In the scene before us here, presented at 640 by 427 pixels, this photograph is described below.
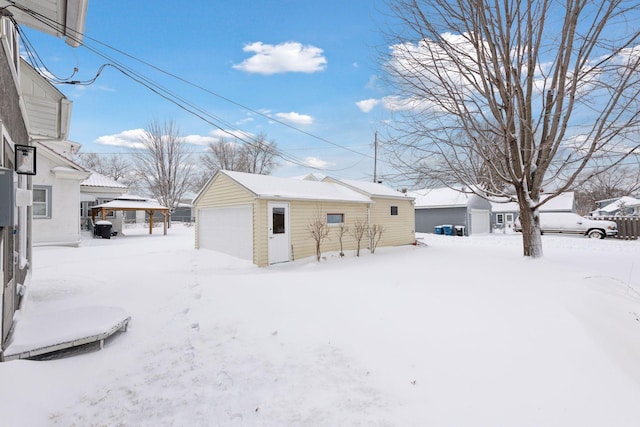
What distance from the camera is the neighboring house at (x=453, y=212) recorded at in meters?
21.3

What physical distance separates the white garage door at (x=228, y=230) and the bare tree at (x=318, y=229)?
2084 millimetres

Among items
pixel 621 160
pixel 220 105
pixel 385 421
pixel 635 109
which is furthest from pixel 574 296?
pixel 220 105

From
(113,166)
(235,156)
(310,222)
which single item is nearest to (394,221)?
(310,222)

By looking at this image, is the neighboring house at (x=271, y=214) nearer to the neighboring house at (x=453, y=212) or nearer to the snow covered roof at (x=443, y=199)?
the snow covered roof at (x=443, y=199)

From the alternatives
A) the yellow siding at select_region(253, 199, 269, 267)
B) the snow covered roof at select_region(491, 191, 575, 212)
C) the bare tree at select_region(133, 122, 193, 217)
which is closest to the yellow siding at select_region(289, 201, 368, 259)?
the yellow siding at select_region(253, 199, 269, 267)

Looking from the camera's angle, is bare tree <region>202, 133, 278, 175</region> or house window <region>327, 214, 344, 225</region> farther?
bare tree <region>202, 133, 278, 175</region>

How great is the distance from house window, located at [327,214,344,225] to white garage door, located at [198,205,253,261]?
Answer: 9.95 ft

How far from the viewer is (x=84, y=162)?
117 feet

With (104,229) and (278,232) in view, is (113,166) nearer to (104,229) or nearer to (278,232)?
(104,229)

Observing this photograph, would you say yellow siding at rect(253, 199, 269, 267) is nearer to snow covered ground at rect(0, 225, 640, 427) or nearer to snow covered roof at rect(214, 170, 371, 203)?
snow covered roof at rect(214, 170, 371, 203)

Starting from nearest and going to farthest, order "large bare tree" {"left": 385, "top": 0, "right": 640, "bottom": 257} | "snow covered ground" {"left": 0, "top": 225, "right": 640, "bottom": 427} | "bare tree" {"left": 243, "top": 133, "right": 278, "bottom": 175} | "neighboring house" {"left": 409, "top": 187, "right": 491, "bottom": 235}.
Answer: "snow covered ground" {"left": 0, "top": 225, "right": 640, "bottom": 427} → "large bare tree" {"left": 385, "top": 0, "right": 640, "bottom": 257} → "neighboring house" {"left": 409, "top": 187, "right": 491, "bottom": 235} → "bare tree" {"left": 243, "top": 133, "right": 278, "bottom": 175}

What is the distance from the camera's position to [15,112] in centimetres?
400

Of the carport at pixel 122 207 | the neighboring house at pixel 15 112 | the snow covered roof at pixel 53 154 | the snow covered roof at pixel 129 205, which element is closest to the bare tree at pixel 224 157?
the snow covered roof at pixel 129 205

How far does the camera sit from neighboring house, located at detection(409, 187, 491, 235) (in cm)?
2134
